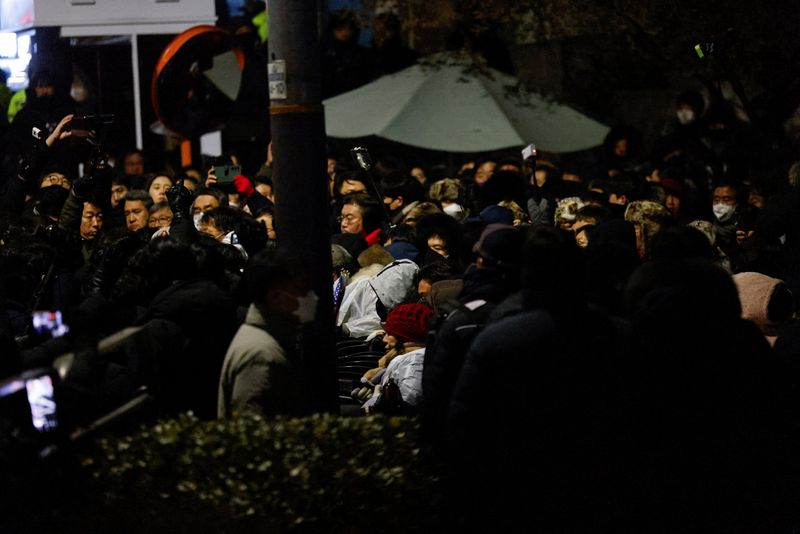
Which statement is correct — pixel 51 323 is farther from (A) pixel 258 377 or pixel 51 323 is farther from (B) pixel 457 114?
(B) pixel 457 114

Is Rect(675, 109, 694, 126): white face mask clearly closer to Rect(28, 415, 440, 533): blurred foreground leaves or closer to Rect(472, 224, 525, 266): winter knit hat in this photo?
Rect(472, 224, 525, 266): winter knit hat

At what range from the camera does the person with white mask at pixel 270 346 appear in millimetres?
5758

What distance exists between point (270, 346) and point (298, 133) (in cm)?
99

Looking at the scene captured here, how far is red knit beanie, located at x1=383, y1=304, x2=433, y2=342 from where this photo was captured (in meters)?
7.93

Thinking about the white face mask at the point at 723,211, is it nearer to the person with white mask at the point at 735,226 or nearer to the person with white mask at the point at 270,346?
the person with white mask at the point at 735,226

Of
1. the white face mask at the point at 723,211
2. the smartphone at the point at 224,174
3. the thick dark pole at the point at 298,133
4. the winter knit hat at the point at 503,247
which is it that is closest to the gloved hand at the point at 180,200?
the smartphone at the point at 224,174

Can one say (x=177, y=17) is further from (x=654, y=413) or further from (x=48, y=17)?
(x=654, y=413)

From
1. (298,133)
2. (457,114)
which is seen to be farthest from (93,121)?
(457,114)

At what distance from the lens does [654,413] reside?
580 cm

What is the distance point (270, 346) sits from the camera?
5.80 meters

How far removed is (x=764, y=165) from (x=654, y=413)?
378 inches

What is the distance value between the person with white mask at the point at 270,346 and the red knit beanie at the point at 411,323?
Answer: 6.61ft

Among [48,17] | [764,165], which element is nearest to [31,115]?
[48,17]

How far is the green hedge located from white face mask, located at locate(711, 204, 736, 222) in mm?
6658
